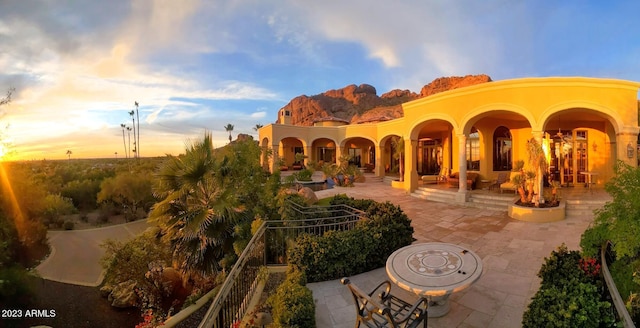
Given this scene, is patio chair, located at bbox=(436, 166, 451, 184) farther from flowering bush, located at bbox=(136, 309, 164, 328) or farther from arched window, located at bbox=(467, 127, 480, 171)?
flowering bush, located at bbox=(136, 309, 164, 328)

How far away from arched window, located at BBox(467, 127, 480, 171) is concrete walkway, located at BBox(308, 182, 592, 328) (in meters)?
6.60

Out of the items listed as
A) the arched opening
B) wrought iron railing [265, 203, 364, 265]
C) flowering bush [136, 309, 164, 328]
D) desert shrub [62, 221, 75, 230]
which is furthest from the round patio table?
the arched opening

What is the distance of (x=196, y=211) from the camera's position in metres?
6.32

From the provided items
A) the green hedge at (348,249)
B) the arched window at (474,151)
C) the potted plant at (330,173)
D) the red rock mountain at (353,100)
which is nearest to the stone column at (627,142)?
the arched window at (474,151)

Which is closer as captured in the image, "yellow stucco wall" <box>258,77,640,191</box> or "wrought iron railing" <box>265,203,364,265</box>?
"wrought iron railing" <box>265,203,364,265</box>

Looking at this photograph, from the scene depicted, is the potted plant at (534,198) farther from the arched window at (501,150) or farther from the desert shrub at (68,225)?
the desert shrub at (68,225)

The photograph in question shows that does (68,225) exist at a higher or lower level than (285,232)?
lower

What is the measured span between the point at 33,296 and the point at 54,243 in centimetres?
693

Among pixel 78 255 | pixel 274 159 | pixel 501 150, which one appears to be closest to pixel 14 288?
pixel 78 255

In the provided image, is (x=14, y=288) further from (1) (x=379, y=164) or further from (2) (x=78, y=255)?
(1) (x=379, y=164)

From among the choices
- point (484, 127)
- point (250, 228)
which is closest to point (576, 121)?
point (484, 127)

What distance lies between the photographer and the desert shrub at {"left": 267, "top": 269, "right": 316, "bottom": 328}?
3.19 m

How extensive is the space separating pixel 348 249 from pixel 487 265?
2929mm

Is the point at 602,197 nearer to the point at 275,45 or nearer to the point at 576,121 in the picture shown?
the point at 576,121
